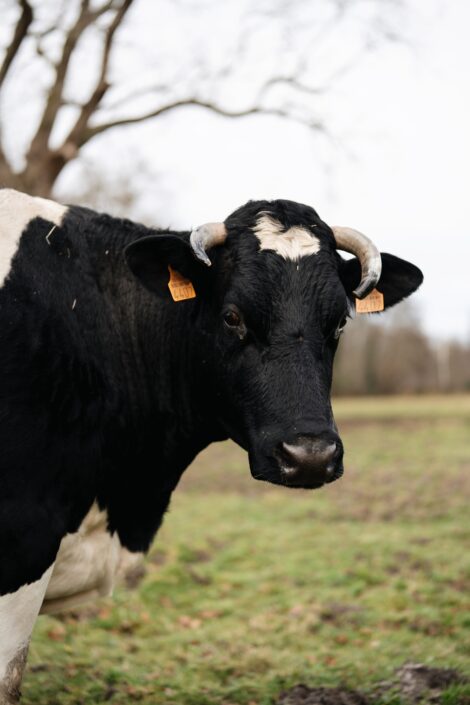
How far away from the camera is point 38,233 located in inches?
159

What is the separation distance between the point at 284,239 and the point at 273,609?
4.30 m

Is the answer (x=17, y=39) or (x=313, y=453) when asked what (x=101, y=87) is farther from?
(x=313, y=453)

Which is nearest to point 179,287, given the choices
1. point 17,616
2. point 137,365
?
point 137,365

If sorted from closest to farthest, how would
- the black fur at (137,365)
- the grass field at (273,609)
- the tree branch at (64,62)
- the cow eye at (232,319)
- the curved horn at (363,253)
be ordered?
the black fur at (137,365), the cow eye at (232,319), the curved horn at (363,253), the grass field at (273,609), the tree branch at (64,62)

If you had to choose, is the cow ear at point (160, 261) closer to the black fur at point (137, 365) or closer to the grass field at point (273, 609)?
the black fur at point (137, 365)

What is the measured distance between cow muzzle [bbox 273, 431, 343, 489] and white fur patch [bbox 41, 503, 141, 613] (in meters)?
1.11

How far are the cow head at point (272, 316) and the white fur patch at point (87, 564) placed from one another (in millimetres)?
910

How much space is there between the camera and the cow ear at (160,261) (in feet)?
13.4

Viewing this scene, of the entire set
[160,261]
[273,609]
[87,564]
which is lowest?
[273,609]

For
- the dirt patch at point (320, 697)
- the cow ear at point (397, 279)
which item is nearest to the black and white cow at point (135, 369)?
the cow ear at point (397, 279)

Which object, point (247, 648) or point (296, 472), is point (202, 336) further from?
point (247, 648)

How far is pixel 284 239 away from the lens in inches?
161

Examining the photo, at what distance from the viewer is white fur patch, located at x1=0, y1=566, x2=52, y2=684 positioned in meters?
3.58

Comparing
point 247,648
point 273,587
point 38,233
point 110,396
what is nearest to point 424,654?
point 247,648
